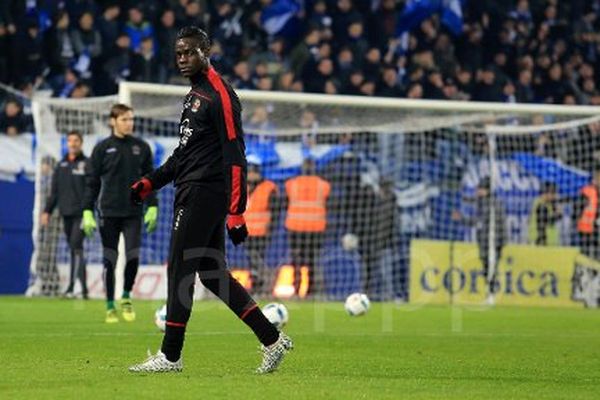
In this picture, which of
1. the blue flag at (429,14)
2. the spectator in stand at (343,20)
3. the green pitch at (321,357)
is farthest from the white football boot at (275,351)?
the blue flag at (429,14)

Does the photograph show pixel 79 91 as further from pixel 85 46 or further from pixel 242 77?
pixel 242 77

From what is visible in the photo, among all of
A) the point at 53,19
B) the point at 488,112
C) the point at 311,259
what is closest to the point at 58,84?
the point at 53,19

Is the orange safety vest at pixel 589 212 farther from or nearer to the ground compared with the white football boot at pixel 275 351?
farther from the ground

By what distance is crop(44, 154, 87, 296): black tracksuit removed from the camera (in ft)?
63.3

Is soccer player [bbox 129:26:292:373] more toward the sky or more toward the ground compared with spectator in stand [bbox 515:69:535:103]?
more toward the ground

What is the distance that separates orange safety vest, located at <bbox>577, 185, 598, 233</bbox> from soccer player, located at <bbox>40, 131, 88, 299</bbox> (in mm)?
7747

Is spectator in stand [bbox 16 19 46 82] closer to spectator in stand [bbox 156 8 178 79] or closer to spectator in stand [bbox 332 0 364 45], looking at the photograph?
spectator in stand [bbox 156 8 178 79]

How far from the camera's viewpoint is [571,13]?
2861 cm

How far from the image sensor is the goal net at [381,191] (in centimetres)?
2072

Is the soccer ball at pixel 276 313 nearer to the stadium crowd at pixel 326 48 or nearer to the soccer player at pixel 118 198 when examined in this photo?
the soccer player at pixel 118 198

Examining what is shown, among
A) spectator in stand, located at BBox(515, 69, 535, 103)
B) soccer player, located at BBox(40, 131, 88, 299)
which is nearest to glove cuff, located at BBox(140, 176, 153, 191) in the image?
soccer player, located at BBox(40, 131, 88, 299)

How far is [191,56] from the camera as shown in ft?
28.0

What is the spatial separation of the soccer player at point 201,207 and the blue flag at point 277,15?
54.0 ft

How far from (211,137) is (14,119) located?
42.2 ft
